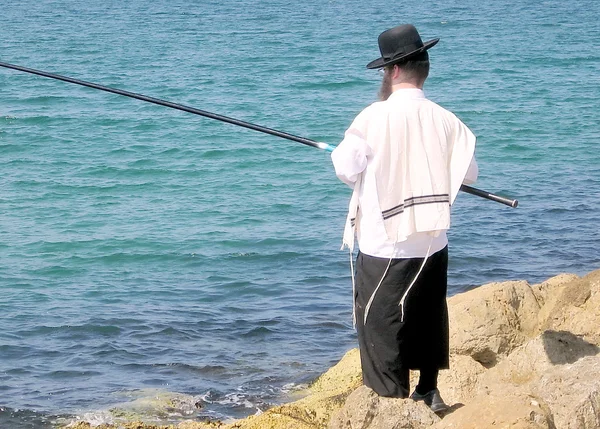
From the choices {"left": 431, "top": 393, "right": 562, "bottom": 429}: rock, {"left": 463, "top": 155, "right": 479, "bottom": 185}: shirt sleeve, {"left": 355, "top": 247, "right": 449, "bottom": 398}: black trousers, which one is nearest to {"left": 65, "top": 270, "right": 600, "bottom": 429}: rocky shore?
{"left": 431, "top": 393, "right": 562, "bottom": 429}: rock

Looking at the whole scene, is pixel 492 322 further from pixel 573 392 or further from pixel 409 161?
pixel 409 161

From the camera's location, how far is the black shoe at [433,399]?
4304mm

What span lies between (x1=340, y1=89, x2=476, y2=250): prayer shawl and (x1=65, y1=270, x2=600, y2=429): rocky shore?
0.72 m

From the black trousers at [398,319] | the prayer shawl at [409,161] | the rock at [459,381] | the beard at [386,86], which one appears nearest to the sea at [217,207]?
the rock at [459,381]

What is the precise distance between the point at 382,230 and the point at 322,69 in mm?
21198

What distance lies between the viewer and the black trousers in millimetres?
4066

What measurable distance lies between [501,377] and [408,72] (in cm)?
151

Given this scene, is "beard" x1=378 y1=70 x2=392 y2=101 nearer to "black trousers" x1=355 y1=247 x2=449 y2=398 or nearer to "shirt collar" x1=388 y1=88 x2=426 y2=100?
"shirt collar" x1=388 y1=88 x2=426 y2=100

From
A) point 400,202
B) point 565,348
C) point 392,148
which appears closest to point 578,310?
point 565,348

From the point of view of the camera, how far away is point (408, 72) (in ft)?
13.2

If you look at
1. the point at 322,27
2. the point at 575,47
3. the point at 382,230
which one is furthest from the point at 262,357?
the point at 322,27

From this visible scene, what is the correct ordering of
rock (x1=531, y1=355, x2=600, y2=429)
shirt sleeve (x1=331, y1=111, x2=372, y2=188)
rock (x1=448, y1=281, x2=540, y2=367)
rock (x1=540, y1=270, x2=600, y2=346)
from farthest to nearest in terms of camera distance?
rock (x1=448, y1=281, x2=540, y2=367) < rock (x1=540, y1=270, x2=600, y2=346) < shirt sleeve (x1=331, y1=111, x2=372, y2=188) < rock (x1=531, y1=355, x2=600, y2=429)

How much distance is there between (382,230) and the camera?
3.98 meters

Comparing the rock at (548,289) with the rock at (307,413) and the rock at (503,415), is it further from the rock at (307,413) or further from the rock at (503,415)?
the rock at (503,415)
